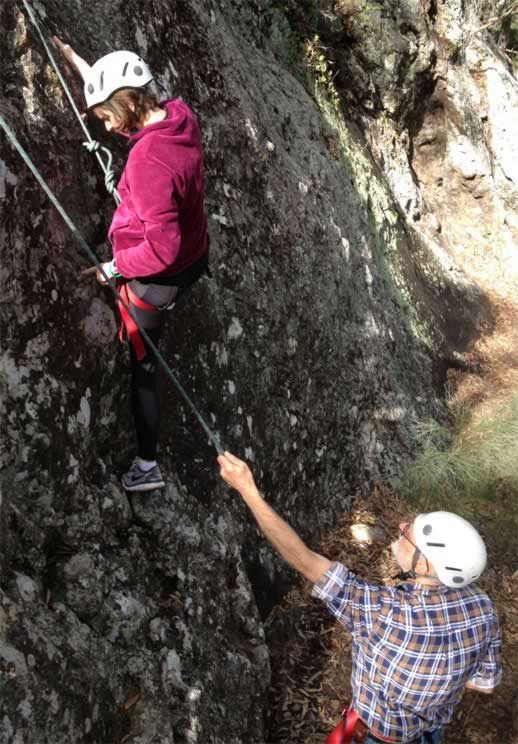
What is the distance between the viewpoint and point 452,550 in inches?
112

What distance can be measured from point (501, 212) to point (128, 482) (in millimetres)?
10461

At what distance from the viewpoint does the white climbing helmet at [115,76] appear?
3.09m

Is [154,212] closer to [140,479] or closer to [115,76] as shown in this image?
[115,76]

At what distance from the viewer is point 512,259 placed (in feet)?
39.0

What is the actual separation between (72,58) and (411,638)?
369 cm

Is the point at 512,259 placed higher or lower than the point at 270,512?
lower

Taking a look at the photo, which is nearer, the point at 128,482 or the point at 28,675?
the point at 28,675

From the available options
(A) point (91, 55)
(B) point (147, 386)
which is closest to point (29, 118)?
(A) point (91, 55)

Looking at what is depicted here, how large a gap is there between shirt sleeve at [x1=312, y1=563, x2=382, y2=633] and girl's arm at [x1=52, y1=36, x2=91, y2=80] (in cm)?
316

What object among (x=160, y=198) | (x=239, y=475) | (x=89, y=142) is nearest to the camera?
(x=239, y=475)

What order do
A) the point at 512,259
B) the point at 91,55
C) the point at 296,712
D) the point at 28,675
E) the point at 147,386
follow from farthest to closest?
the point at 512,259, the point at 296,712, the point at 91,55, the point at 147,386, the point at 28,675

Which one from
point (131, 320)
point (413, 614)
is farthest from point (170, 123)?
point (413, 614)

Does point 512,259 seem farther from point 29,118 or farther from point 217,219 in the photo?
point 29,118

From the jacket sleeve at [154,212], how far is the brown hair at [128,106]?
25cm
